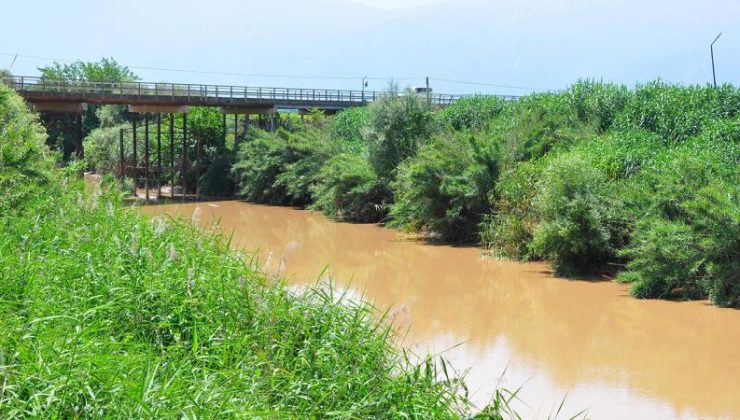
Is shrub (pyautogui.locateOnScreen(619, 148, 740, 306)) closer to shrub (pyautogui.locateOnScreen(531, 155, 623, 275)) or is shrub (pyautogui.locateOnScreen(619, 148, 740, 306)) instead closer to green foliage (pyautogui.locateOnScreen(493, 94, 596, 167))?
shrub (pyautogui.locateOnScreen(531, 155, 623, 275))

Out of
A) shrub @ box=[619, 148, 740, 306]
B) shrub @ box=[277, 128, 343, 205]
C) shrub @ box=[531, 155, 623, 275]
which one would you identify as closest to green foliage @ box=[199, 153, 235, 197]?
shrub @ box=[277, 128, 343, 205]

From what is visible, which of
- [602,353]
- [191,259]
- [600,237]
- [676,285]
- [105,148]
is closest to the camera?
[191,259]

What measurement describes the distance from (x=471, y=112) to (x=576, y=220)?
1402 cm

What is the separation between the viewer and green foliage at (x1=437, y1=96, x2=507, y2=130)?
31906 millimetres

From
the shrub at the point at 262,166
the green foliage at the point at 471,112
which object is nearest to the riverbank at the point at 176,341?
the green foliage at the point at 471,112

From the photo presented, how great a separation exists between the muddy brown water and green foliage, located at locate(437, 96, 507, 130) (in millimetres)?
8836

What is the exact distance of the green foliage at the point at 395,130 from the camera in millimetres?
29234

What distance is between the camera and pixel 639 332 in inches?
573

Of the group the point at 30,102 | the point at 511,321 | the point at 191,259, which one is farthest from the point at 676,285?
the point at 30,102

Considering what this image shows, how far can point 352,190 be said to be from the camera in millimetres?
29812

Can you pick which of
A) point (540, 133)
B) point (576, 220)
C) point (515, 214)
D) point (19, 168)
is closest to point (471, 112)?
point (540, 133)

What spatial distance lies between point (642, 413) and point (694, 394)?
4.36 ft

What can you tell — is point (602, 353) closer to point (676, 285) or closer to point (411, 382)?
point (676, 285)

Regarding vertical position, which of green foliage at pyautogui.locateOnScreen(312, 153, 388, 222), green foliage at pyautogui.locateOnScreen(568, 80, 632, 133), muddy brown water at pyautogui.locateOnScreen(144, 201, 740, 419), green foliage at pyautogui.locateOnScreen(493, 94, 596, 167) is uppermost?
green foliage at pyautogui.locateOnScreen(568, 80, 632, 133)
